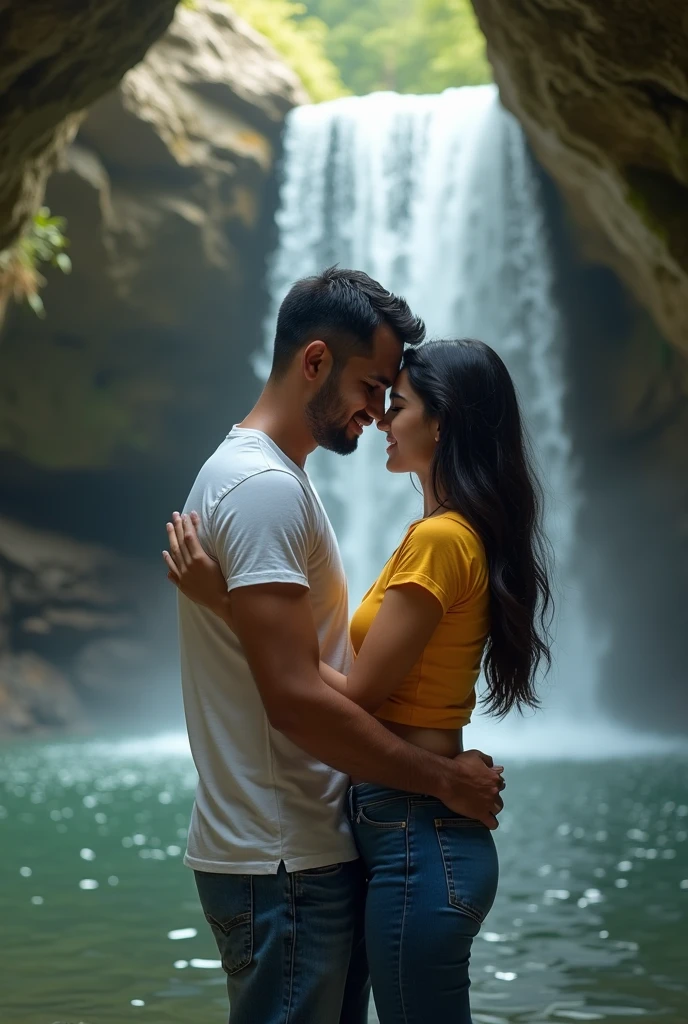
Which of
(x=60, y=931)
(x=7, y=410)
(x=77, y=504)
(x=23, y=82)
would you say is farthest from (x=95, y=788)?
(x=77, y=504)

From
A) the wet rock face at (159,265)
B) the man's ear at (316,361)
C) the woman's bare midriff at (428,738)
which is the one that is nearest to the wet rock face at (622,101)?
the man's ear at (316,361)

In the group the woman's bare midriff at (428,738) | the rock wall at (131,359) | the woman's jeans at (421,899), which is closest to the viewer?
the woman's jeans at (421,899)

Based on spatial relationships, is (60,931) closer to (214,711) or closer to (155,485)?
(214,711)

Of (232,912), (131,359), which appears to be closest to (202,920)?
(232,912)

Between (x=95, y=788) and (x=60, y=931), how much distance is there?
5.62 metres

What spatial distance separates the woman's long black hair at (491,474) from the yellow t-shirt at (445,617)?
0.17 ft

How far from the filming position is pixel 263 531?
2.30 metres

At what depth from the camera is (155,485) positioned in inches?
846

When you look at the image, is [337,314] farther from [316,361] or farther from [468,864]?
[468,864]

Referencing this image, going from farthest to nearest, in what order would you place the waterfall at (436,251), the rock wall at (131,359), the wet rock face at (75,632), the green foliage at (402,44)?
the green foliage at (402,44), the waterfall at (436,251), the wet rock face at (75,632), the rock wall at (131,359)

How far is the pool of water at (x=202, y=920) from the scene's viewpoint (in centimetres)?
476

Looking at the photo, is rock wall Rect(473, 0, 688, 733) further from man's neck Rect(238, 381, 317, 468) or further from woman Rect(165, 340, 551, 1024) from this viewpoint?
man's neck Rect(238, 381, 317, 468)

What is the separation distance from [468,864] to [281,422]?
1026 millimetres

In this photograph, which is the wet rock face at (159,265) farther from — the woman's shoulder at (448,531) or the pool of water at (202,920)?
the woman's shoulder at (448,531)
